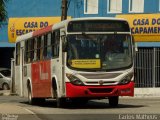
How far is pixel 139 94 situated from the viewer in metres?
35.9

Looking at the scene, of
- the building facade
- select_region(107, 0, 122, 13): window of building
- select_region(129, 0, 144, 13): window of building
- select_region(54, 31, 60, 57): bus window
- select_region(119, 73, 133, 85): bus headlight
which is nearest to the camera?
select_region(119, 73, 133, 85): bus headlight

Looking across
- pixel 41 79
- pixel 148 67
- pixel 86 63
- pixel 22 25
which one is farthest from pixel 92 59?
pixel 22 25

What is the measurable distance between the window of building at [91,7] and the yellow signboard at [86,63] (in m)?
21.4

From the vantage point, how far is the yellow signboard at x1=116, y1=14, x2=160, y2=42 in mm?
40062

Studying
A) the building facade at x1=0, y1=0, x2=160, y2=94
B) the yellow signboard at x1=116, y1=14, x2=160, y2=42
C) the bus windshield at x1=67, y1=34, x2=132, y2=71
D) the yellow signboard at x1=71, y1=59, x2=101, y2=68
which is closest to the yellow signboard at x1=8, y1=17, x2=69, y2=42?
the building facade at x1=0, y1=0, x2=160, y2=94

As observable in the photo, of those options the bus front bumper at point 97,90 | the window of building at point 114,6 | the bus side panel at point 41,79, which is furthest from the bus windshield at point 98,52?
the window of building at point 114,6

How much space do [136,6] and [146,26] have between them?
2.23 m

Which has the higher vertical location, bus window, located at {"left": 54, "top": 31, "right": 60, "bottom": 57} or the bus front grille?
bus window, located at {"left": 54, "top": 31, "right": 60, "bottom": 57}

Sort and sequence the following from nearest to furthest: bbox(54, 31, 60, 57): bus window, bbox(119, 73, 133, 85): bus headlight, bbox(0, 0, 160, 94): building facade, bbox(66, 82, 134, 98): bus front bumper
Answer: bbox(66, 82, 134, 98): bus front bumper → bbox(119, 73, 133, 85): bus headlight → bbox(54, 31, 60, 57): bus window → bbox(0, 0, 160, 94): building facade

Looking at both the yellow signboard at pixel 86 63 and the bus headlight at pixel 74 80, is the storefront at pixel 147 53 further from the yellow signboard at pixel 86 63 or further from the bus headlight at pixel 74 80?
the bus headlight at pixel 74 80

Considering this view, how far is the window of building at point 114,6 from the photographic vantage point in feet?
138

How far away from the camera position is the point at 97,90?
21.5 metres

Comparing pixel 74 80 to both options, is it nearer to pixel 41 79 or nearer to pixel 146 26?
pixel 41 79

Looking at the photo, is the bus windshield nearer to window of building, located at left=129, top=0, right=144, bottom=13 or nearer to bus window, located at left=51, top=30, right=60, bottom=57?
bus window, located at left=51, top=30, right=60, bottom=57
